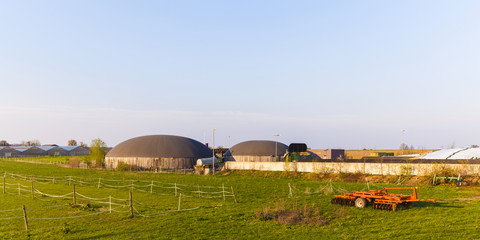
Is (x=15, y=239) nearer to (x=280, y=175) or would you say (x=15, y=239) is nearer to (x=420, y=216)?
(x=420, y=216)

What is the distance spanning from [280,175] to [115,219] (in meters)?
39.8

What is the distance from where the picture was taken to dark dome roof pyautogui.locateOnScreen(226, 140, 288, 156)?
97.2 meters

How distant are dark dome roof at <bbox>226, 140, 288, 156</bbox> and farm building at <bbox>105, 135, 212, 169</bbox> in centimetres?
1342

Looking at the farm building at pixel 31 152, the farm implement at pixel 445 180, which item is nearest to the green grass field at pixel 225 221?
the farm implement at pixel 445 180

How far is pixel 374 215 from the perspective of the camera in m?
22.2

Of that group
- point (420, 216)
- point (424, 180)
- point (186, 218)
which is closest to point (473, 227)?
point (420, 216)

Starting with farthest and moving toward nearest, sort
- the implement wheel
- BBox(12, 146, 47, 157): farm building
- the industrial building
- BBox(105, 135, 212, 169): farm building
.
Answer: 1. BBox(12, 146, 47, 157): farm building
2. the industrial building
3. BBox(105, 135, 212, 169): farm building
4. the implement wheel

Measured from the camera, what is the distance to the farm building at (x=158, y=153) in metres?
79.9

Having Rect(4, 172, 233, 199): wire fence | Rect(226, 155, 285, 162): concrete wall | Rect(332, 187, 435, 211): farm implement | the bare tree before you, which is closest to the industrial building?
the bare tree

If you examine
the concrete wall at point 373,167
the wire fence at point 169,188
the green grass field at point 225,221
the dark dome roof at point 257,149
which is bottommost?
the wire fence at point 169,188

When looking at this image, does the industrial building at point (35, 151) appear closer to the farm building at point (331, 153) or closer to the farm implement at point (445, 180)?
the farm building at point (331, 153)

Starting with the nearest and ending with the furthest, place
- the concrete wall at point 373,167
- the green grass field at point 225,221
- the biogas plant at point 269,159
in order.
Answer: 1. the green grass field at point 225,221
2. the concrete wall at point 373,167
3. the biogas plant at point 269,159

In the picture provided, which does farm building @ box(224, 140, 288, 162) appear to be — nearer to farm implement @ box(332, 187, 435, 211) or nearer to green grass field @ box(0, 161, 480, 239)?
green grass field @ box(0, 161, 480, 239)

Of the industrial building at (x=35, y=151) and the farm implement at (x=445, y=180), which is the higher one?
the industrial building at (x=35, y=151)
